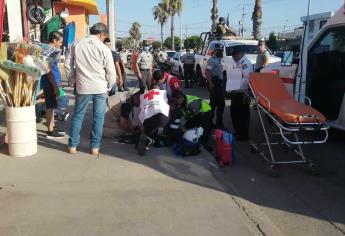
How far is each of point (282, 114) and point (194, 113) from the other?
65.3 inches

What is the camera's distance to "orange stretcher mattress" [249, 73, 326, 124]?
18.9ft

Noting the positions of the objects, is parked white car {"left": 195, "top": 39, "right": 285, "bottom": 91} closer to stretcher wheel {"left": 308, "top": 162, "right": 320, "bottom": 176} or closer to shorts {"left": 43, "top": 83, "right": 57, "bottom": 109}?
shorts {"left": 43, "top": 83, "right": 57, "bottom": 109}

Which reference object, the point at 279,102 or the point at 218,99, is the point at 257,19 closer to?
the point at 218,99

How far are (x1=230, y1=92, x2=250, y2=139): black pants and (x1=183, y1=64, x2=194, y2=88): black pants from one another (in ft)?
32.0

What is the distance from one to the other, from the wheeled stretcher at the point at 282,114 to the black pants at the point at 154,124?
4.58ft

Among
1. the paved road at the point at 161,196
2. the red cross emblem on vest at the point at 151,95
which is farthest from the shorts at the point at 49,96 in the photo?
the red cross emblem on vest at the point at 151,95

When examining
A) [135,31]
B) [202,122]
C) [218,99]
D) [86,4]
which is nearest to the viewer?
[202,122]

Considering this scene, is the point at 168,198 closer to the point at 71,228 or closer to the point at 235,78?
the point at 71,228

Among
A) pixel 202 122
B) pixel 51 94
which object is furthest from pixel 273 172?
pixel 51 94

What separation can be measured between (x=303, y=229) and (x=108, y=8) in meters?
13.4

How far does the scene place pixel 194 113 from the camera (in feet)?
23.1

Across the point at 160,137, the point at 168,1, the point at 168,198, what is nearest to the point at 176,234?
the point at 168,198

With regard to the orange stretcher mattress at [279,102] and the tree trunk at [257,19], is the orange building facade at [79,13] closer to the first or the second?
the tree trunk at [257,19]

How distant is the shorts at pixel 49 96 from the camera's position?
293 inches
